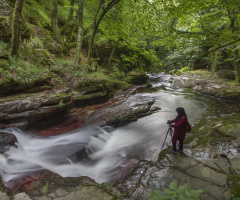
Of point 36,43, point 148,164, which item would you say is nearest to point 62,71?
point 36,43

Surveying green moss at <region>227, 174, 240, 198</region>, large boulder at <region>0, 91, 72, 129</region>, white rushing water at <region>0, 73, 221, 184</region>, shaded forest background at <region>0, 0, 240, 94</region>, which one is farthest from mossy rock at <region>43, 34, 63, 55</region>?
green moss at <region>227, 174, 240, 198</region>

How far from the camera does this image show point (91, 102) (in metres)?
10.0

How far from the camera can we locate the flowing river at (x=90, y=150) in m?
4.85

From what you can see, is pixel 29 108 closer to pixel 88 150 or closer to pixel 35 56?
pixel 88 150

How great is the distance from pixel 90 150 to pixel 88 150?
0.10 meters

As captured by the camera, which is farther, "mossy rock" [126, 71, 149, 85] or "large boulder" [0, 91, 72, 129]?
"mossy rock" [126, 71, 149, 85]

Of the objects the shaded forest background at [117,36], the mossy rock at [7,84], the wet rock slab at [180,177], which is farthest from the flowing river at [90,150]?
the shaded forest background at [117,36]

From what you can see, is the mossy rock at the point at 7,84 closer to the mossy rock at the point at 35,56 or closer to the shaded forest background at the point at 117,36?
the shaded forest background at the point at 117,36

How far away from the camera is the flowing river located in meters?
4.85

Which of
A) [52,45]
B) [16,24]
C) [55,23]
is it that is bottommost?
[52,45]

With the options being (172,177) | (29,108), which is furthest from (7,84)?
(172,177)

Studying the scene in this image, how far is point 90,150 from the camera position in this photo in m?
6.26

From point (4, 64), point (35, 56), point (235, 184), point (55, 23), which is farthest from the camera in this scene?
point (55, 23)

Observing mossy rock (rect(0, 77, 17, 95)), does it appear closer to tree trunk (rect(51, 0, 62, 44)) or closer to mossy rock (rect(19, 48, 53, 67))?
mossy rock (rect(19, 48, 53, 67))
